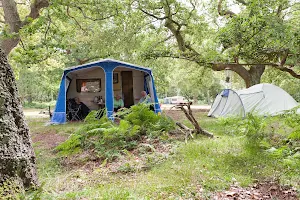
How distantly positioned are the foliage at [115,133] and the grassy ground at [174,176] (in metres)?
0.31

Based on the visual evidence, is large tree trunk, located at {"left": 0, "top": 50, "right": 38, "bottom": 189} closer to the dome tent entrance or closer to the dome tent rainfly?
the dome tent entrance

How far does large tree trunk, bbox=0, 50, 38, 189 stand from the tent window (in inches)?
337

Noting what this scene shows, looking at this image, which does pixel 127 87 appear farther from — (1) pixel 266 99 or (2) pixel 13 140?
(2) pixel 13 140

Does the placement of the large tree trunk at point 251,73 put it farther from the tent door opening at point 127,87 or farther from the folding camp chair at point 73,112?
the folding camp chair at point 73,112

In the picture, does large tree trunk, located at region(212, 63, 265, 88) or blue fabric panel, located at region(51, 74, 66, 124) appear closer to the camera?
blue fabric panel, located at region(51, 74, 66, 124)

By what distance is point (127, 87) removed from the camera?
1070cm

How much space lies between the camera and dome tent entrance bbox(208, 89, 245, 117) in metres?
8.12

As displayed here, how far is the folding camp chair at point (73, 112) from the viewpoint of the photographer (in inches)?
355

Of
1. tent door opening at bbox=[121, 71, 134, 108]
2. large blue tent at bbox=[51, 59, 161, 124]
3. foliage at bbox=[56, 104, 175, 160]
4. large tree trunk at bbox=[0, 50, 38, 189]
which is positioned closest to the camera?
large tree trunk at bbox=[0, 50, 38, 189]

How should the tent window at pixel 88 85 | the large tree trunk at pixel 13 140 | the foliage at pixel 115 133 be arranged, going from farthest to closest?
1. the tent window at pixel 88 85
2. the foliage at pixel 115 133
3. the large tree trunk at pixel 13 140

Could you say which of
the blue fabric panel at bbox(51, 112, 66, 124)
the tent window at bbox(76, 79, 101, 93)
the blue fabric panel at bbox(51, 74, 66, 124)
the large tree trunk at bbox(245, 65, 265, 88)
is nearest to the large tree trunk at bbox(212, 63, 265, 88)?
the large tree trunk at bbox(245, 65, 265, 88)

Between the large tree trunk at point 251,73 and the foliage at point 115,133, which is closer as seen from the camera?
the foliage at point 115,133

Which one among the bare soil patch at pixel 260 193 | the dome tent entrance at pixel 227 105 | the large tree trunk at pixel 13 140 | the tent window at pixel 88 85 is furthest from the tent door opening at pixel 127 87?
the large tree trunk at pixel 13 140

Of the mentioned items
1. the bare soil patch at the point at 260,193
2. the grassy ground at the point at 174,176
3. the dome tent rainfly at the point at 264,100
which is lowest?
the bare soil patch at the point at 260,193
